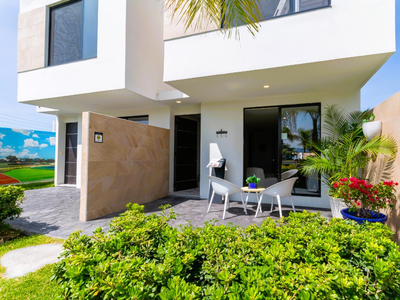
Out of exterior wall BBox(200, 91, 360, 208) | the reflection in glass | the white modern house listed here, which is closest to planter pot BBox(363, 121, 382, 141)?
the white modern house

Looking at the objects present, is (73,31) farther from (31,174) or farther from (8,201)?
(31,174)

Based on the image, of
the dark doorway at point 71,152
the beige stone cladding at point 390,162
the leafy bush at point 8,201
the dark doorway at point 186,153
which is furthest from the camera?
the dark doorway at point 71,152

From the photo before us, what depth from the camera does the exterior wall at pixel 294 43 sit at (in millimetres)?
3621

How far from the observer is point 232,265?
4.42ft

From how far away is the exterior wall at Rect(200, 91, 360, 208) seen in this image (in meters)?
5.97

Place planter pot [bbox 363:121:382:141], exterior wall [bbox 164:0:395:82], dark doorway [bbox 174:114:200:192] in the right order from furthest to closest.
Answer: dark doorway [bbox 174:114:200:192]
planter pot [bbox 363:121:382:141]
exterior wall [bbox 164:0:395:82]

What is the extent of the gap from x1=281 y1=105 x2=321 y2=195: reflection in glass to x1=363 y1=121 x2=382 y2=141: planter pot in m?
1.62

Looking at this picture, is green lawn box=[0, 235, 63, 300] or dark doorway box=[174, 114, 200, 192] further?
dark doorway box=[174, 114, 200, 192]

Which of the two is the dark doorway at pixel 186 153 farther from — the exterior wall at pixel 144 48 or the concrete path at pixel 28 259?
the concrete path at pixel 28 259

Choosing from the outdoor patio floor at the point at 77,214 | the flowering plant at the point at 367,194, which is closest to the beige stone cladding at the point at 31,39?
the outdoor patio floor at the point at 77,214

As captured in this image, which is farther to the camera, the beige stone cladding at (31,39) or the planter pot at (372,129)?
the beige stone cladding at (31,39)

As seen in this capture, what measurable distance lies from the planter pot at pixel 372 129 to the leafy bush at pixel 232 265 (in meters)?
2.77

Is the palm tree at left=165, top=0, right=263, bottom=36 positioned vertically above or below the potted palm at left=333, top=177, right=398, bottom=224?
above

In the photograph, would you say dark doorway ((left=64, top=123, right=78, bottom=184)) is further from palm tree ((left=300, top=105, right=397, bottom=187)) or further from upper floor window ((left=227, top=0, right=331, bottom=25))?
palm tree ((left=300, top=105, right=397, bottom=187))
